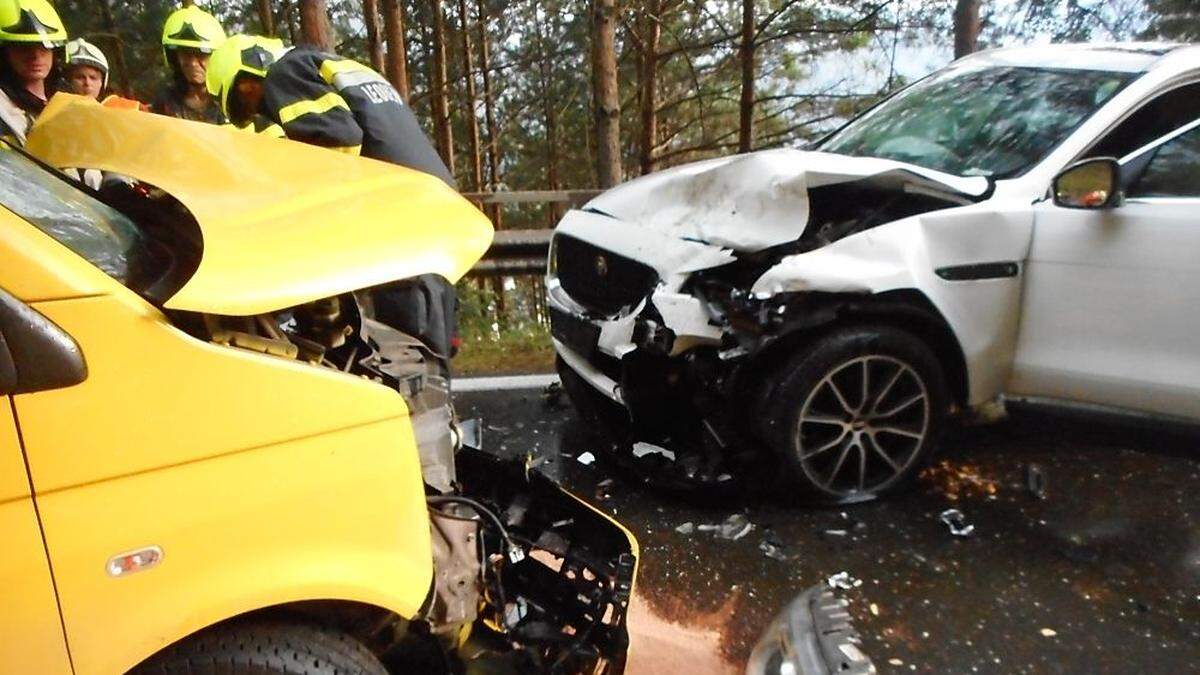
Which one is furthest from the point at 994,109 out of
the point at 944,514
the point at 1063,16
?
the point at 1063,16

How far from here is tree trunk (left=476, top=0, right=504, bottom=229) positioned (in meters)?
17.7

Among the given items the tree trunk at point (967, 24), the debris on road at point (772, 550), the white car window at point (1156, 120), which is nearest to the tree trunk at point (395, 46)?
the tree trunk at point (967, 24)

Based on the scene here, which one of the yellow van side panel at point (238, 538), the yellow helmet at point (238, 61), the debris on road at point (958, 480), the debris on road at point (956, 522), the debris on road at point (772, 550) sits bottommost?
the debris on road at point (772, 550)

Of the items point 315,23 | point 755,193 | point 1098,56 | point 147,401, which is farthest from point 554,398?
point 315,23

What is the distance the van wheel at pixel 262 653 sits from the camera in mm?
1516

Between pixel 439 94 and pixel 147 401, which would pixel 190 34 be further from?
pixel 439 94

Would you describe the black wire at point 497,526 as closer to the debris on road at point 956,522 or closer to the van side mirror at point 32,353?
the van side mirror at point 32,353

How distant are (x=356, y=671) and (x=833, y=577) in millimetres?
1924

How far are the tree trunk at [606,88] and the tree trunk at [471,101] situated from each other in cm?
944

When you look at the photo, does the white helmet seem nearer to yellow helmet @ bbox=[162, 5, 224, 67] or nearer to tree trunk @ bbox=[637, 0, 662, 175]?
yellow helmet @ bbox=[162, 5, 224, 67]

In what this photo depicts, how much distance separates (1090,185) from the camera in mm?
3258

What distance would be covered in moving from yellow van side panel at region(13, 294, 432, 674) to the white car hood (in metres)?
2.15

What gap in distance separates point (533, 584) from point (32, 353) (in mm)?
1331

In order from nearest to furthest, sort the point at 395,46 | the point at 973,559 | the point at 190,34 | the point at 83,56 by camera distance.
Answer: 1. the point at 973,559
2. the point at 190,34
3. the point at 83,56
4. the point at 395,46
